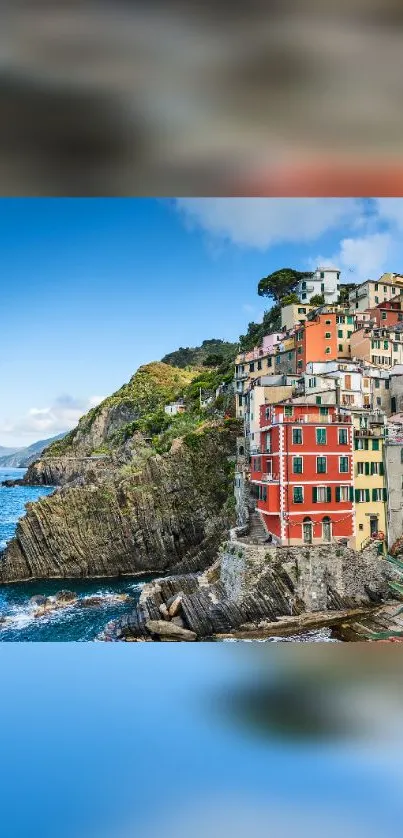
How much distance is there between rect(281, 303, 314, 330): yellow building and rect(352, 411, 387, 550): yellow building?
35.2 inches

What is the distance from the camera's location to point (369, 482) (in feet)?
12.8

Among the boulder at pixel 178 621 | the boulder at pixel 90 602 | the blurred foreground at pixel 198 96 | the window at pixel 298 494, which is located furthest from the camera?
the boulder at pixel 90 602

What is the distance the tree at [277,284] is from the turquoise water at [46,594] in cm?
225

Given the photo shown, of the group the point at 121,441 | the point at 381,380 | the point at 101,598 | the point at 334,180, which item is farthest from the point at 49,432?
the point at 334,180

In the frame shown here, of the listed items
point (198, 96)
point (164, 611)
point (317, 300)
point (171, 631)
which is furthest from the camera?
point (164, 611)

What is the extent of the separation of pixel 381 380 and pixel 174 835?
346 cm

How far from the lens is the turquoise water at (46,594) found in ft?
13.5

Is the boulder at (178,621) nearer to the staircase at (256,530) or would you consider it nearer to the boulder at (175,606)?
the boulder at (175,606)

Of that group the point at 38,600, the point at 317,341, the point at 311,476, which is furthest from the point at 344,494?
the point at 38,600

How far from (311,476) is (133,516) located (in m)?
2.11

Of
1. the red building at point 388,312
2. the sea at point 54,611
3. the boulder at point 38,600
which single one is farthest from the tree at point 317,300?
the boulder at point 38,600

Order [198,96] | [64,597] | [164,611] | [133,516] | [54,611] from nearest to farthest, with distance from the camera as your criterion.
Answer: [198,96] < [164,611] < [54,611] < [64,597] < [133,516]

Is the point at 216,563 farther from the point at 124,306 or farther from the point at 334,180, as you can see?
the point at 334,180

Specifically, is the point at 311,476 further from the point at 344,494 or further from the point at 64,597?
the point at 64,597
